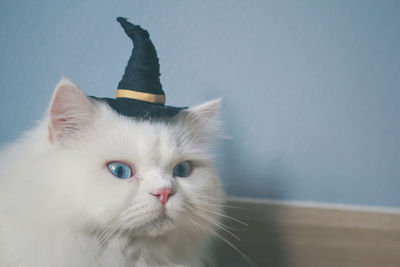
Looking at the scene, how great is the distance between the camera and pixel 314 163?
1.47 metres

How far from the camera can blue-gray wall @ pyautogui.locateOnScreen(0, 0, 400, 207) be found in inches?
48.2

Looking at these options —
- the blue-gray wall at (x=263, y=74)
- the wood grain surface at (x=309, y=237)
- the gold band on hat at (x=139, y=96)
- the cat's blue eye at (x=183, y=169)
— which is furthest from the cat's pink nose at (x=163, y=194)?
the blue-gray wall at (x=263, y=74)

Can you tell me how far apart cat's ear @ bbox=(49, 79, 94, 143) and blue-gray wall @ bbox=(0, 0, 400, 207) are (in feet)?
1.95

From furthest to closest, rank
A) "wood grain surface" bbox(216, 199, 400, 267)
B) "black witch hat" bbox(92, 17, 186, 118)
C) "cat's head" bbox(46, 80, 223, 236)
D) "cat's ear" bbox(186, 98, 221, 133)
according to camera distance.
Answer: "wood grain surface" bbox(216, 199, 400, 267)
"cat's ear" bbox(186, 98, 221, 133)
"black witch hat" bbox(92, 17, 186, 118)
"cat's head" bbox(46, 80, 223, 236)

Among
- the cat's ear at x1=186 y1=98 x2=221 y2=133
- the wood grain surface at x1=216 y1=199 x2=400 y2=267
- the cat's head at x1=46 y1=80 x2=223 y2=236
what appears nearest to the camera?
the cat's head at x1=46 y1=80 x2=223 y2=236

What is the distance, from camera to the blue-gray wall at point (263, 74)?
4.02 ft

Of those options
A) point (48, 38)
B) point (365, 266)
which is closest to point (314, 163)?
point (365, 266)

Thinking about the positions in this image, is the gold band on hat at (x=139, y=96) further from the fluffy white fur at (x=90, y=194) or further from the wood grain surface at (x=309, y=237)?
the wood grain surface at (x=309, y=237)

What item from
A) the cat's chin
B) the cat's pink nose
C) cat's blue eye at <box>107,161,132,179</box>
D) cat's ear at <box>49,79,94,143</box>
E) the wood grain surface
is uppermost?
cat's ear at <box>49,79,94,143</box>

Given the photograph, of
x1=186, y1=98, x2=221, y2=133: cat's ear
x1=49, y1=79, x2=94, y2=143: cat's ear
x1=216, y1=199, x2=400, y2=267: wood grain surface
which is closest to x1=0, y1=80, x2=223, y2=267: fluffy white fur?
x1=49, y1=79, x2=94, y2=143: cat's ear

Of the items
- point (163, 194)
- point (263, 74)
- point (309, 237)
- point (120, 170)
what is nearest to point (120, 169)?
point (120, 170)

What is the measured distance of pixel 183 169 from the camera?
0.82 metres

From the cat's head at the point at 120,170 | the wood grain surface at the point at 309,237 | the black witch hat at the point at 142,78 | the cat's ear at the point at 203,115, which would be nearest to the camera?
the cat's head at the point at 120,170

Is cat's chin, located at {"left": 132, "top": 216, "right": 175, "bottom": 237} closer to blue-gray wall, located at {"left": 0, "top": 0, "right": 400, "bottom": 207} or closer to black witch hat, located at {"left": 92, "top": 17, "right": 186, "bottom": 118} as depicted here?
black witch hat, located at {"left": 92, "top": 17, "right": 186, "bottom": 118}
